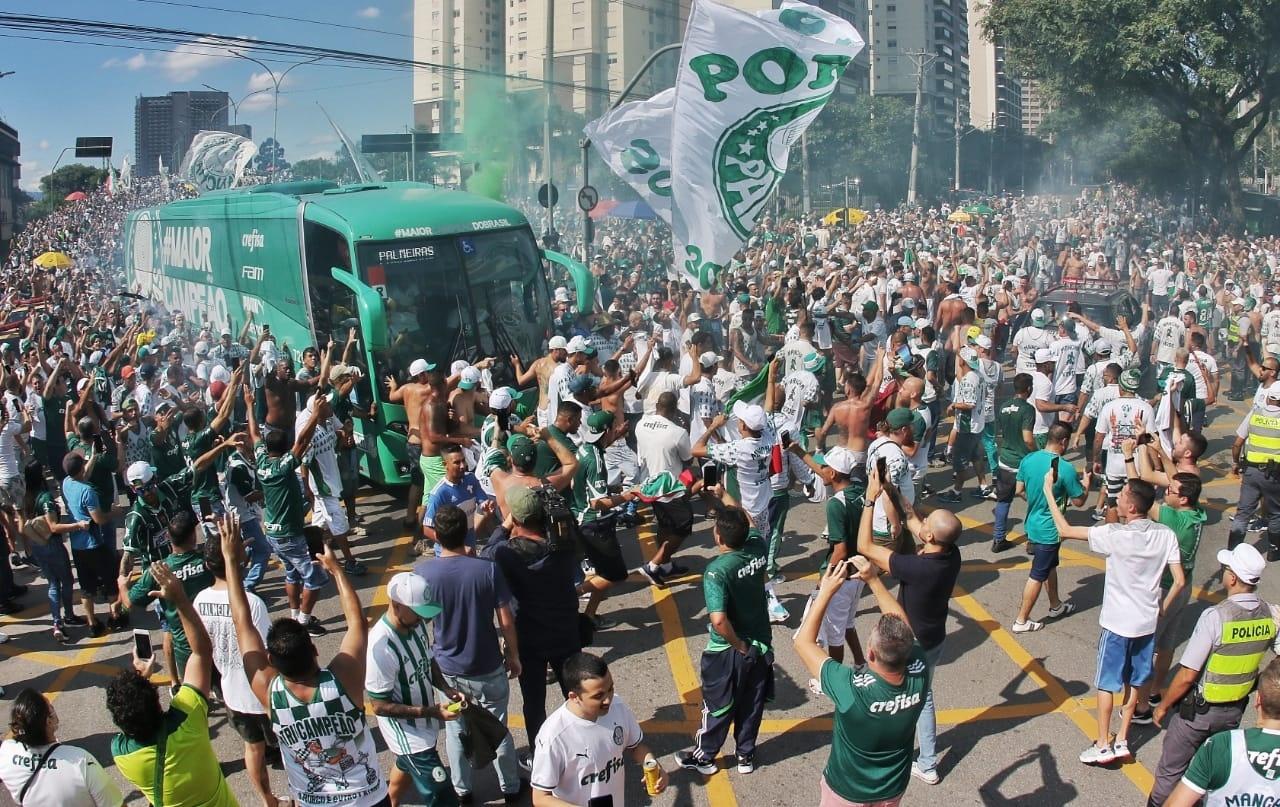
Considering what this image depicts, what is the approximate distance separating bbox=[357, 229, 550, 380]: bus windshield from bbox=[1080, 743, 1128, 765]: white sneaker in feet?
24.3

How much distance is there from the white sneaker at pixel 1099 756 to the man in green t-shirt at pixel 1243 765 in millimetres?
1948

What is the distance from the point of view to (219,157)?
87.0 feet

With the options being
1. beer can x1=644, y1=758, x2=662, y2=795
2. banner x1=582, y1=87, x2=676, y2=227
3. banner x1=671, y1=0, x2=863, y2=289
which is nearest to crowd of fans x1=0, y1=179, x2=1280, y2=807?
beer can x1=644, y1=758, x2=662, y2=795

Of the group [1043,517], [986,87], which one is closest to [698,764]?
[1043,517]

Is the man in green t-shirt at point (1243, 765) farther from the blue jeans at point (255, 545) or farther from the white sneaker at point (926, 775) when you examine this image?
the blue jeans at point (255, 545)

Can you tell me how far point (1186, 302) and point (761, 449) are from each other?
11.3m

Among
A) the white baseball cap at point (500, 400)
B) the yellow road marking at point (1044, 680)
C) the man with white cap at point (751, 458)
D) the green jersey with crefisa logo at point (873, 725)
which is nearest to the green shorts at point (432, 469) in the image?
the white baseball cap at point (500, 400)

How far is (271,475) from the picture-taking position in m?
7.64

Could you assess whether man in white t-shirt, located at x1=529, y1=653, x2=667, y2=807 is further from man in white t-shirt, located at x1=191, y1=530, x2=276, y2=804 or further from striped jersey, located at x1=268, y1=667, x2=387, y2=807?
man in white t-shirt, located at x1=191, y1=530, x2=276, y2=804

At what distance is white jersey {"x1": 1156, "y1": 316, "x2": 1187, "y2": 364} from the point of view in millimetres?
13539

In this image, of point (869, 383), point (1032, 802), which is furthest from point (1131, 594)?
point (869, 383)

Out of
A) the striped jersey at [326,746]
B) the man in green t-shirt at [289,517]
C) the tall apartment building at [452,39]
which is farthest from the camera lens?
the tall apartment building at [452,39]

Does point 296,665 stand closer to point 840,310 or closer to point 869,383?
point 869,383

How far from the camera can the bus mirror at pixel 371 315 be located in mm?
10391
